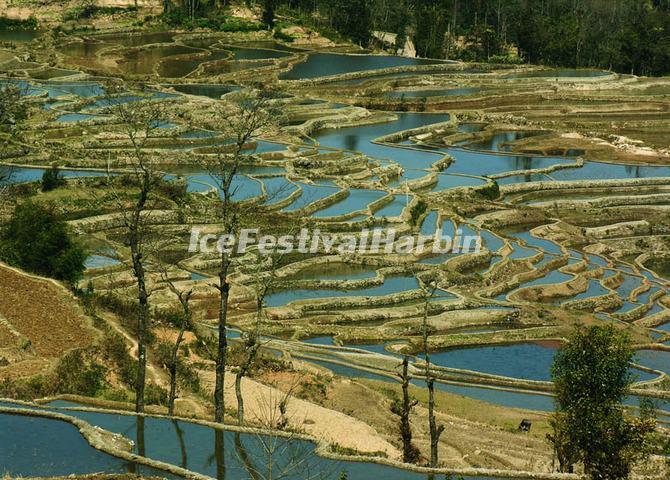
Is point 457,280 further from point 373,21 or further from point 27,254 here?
point 373,21

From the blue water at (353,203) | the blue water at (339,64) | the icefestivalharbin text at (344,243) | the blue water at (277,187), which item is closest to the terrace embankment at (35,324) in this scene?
the icefestivalharbin text at (344,243)

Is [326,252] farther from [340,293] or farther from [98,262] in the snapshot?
[98,262]

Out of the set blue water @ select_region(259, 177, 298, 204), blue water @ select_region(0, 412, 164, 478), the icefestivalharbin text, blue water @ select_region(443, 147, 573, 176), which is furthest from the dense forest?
blue water @ select_region(0, 412, 164, 478)

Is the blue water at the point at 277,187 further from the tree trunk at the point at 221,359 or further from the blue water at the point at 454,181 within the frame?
the tree trunk at the point at 221,359

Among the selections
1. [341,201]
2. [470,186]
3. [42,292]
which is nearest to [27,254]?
[42,292]

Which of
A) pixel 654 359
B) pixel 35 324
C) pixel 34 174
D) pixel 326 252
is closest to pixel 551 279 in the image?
pixel 654 359

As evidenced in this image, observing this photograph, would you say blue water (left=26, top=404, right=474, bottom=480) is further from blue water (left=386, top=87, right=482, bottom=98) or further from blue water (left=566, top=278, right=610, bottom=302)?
blue water (left=386, top=87, right=482, bottom=98)

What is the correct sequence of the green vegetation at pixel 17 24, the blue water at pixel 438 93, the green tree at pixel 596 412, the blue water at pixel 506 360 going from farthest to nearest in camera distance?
the green vegetation at pixel 17 24 < the blue water at pixel 438 93 < the blue water at pixel 506 360 < the green tree at pixel 596 412
